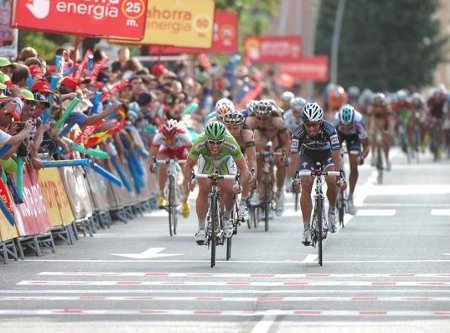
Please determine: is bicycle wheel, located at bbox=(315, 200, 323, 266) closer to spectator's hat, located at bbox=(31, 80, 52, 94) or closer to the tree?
spectator's hat, located at bbox=(31, 80, 52, 94)

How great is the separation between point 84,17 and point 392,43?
68.7 metres

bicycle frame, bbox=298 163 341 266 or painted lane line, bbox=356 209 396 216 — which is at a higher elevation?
bicycle frame, bbox=298 163 341 266

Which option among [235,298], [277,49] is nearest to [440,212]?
[235,298]

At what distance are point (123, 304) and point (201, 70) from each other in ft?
90.3

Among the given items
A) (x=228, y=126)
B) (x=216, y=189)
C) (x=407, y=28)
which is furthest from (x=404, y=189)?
(x=407, y=28)

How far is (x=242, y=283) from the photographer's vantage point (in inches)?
663

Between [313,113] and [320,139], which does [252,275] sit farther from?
[320,139]

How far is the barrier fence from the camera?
1969cm

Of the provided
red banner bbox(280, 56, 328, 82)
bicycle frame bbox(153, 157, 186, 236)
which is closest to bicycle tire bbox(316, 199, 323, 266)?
bicycle frame bbox(153, 157, 186, 236)

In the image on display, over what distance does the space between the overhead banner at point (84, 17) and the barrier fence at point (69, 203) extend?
76.7 inches

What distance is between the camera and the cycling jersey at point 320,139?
65.3 feet

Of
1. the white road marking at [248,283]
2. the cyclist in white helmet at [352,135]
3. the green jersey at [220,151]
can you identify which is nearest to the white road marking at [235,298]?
the white road marking at [248,283]

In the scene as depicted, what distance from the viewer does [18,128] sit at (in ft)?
63.2

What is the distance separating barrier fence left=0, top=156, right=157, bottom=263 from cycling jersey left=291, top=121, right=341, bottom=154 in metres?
3.15
